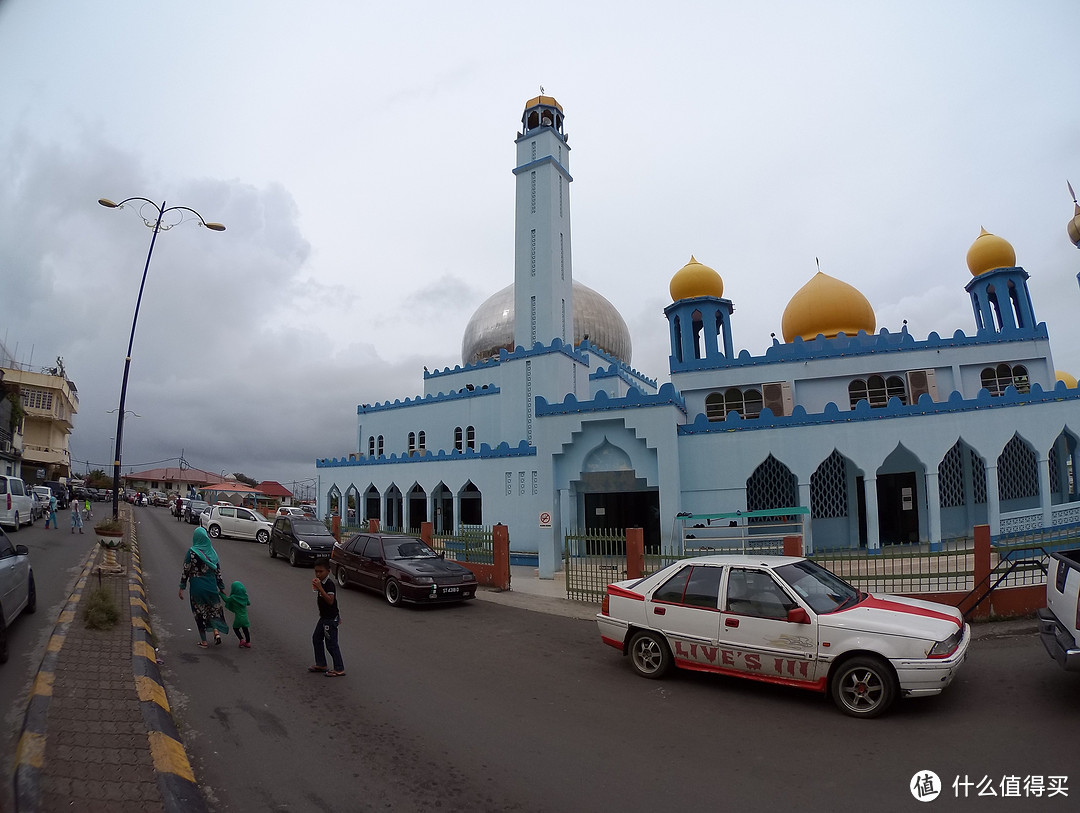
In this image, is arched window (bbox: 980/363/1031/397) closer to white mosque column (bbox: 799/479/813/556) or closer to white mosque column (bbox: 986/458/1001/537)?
white mosque column (bbox: 986/458/1001/537)

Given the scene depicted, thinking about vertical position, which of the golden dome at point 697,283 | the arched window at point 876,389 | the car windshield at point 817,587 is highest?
the golden dome at point 697,283

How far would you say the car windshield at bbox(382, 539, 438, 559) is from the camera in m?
12.5

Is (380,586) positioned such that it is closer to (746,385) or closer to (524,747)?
(524,747)

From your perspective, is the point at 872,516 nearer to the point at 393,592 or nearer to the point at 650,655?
the point at 650,655

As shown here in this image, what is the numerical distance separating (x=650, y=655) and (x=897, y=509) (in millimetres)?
15122

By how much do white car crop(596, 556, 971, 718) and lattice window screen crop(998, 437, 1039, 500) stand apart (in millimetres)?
14379

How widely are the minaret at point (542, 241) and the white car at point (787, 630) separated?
53.8ft

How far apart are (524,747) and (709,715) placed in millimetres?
1854

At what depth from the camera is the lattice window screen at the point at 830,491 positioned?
1792 centimetres

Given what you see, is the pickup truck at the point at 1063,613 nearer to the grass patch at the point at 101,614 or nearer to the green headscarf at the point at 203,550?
the green headscarf at the point at 203,550

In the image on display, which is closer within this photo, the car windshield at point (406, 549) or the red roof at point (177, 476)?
the car windshield at point (406, 549)

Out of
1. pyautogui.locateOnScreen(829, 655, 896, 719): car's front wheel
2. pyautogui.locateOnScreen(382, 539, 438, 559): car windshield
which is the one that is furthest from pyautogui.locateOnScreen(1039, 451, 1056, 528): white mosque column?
pyautogui.locateOnScreen(382, 539, 438, 559): car windshield

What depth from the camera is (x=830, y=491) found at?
18.2 meters

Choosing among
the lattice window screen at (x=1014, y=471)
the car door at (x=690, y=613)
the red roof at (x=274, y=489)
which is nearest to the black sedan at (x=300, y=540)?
the car door at (x=690, y=613)
